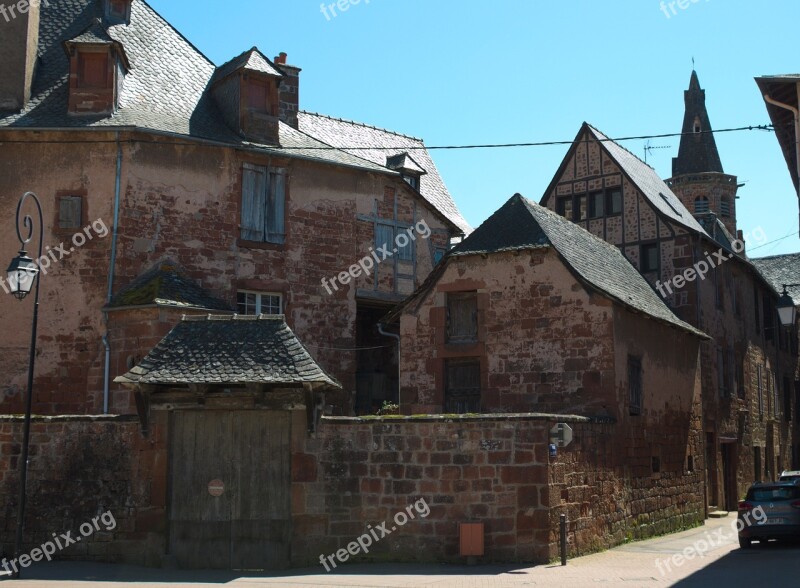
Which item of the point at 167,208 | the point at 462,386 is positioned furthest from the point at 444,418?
the point at 167,208

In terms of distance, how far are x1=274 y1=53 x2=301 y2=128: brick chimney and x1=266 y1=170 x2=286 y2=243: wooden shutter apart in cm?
301

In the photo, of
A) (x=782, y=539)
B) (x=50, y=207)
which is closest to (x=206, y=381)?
(x=50, y=207)

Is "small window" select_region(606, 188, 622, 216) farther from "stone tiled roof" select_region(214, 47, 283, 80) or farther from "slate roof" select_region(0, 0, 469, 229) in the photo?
"stone tiled roof" select_region(214, 47, 283, 80)

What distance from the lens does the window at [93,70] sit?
21297mm

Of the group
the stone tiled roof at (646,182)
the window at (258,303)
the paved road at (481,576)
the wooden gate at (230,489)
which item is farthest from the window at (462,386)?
the stone tiled roof at (646,182)

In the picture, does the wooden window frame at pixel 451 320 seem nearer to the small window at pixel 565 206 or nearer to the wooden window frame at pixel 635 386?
the wooden window frame at pixel 635 386

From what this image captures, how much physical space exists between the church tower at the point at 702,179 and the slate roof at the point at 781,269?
246 inches

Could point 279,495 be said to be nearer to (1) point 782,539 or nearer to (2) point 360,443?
(2) point 360,443

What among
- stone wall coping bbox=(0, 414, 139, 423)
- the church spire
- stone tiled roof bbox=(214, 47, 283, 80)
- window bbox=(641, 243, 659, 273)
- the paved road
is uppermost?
the church spire

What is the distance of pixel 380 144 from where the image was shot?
96.5 ft

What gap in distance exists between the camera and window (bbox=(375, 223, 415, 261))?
80.0ft

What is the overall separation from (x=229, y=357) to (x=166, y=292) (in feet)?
20.4

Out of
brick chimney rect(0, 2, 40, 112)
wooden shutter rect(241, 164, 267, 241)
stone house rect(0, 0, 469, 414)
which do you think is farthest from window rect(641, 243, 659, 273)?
brick chimney rect(0, 2, 40, 112)

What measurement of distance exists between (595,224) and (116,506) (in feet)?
57.3
